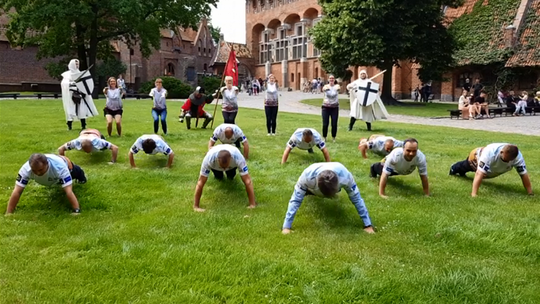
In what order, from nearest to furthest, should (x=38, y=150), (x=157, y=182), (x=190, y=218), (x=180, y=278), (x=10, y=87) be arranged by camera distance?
(x=180, y=278) → (x=190, y=218) → (x=157, y=182) → (x=38, y=150) → (x=10, y=87)

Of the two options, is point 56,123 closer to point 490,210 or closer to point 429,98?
point 490,210

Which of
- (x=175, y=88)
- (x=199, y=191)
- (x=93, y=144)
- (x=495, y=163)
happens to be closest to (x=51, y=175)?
(x=199, y=191)

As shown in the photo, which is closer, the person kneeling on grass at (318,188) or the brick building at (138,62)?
the person kneeling on grass at (318,188)

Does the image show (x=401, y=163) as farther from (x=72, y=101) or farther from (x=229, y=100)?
(x=72, y=101)

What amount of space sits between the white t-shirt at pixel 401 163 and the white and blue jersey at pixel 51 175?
4850 millimetres

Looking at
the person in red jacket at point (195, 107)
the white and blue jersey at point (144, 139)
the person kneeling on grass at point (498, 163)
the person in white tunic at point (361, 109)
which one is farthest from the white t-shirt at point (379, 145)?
the person in red jacket at point (195, 107)

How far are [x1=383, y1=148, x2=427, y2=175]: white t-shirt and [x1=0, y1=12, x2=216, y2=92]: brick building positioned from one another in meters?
40.4

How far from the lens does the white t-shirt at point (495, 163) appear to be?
24.2ft

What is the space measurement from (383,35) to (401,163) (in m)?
24.2

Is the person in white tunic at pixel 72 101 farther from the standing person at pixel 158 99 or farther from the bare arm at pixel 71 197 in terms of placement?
the bare arm at pixel 71 197

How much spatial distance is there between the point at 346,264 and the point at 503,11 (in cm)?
4136

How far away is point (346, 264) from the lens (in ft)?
15.6

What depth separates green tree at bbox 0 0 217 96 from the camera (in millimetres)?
31109

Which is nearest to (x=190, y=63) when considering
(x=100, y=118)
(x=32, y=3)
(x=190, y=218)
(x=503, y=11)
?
(x=32, y=3)
